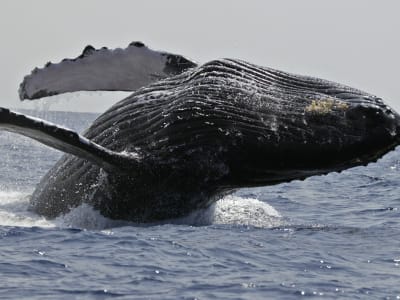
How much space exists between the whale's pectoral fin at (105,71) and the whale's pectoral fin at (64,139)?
202 centimetres

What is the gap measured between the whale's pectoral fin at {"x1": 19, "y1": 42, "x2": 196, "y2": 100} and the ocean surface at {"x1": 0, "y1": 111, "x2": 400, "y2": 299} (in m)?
1.73

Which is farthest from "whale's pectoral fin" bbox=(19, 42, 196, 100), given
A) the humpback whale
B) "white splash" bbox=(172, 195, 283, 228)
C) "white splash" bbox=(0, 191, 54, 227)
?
"white splash" bbox=(172, 195, 283, 228)

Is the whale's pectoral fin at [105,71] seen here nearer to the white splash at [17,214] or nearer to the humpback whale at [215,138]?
the humpback whale at [215,138]

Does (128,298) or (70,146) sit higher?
(70,146)

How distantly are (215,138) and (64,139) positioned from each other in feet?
5.70

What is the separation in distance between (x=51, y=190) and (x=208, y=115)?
106 inches

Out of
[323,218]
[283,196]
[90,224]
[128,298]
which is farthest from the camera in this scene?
[283,196]

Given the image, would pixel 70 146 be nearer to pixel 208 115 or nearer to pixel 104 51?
pixel 208 115

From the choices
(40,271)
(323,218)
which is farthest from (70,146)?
(323,218)

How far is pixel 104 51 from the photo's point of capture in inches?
464

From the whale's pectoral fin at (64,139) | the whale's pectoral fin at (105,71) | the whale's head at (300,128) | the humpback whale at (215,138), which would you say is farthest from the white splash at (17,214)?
the whale's head at (300,128)

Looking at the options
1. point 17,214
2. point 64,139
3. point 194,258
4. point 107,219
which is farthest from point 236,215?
point 64,139

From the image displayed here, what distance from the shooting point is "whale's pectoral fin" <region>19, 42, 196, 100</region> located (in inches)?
440

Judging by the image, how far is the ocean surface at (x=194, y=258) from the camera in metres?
7.87
